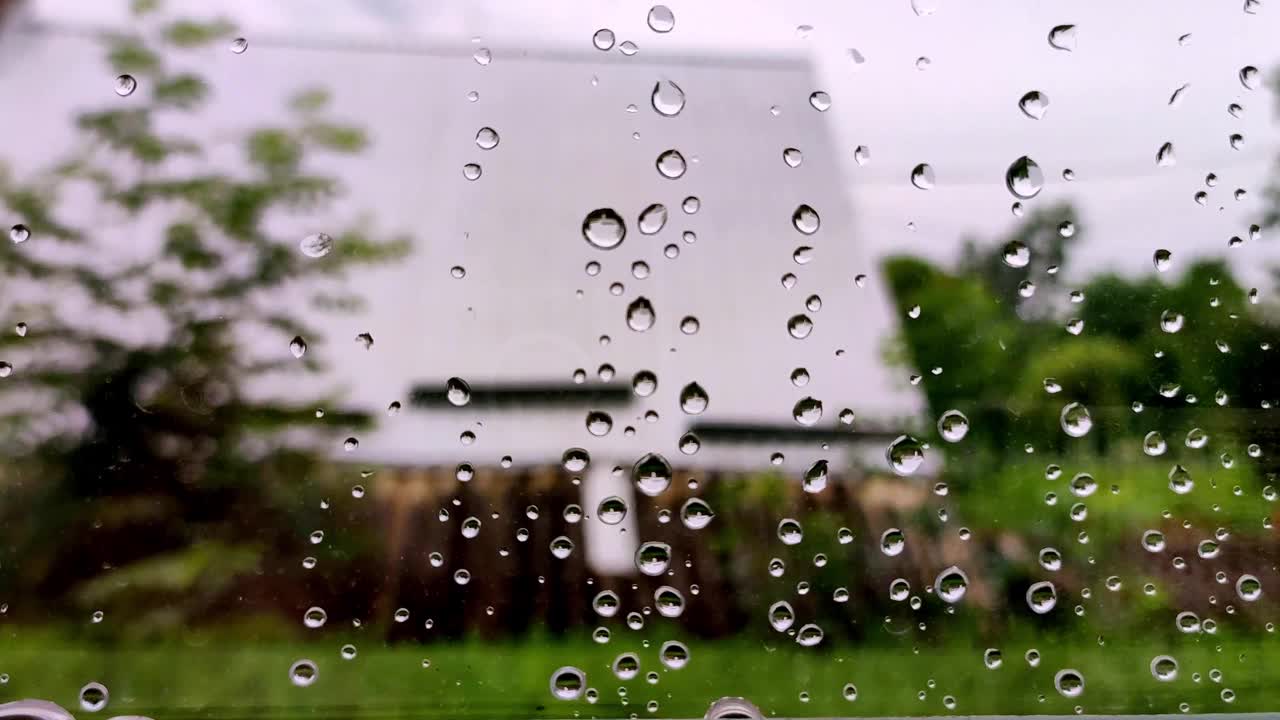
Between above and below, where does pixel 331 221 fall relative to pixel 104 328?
above

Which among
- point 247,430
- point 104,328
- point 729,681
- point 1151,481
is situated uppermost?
point 104,328

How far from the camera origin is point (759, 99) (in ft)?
2.55

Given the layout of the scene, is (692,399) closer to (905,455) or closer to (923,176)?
(905,455)

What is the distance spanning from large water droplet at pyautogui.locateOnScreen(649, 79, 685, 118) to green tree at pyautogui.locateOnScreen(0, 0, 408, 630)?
35cm

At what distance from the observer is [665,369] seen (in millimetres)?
771

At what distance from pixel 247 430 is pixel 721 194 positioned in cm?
61

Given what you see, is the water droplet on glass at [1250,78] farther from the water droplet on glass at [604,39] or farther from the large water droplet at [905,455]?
the water droplet on glass at [604,39]

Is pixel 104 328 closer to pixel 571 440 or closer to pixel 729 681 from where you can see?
pixel 571 440

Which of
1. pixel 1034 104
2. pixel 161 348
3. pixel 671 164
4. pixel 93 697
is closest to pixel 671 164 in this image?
pixel 671 164

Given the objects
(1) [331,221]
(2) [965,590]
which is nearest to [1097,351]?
(2) [965,590]

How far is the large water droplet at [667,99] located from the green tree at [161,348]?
0.35 m

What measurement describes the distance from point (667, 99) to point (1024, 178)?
1.29ft

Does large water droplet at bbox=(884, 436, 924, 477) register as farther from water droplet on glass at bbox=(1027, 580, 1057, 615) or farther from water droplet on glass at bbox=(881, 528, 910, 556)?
water droplet on glass at bbox=(1027, 580, 1057, 615)

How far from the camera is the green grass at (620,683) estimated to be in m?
0.71
